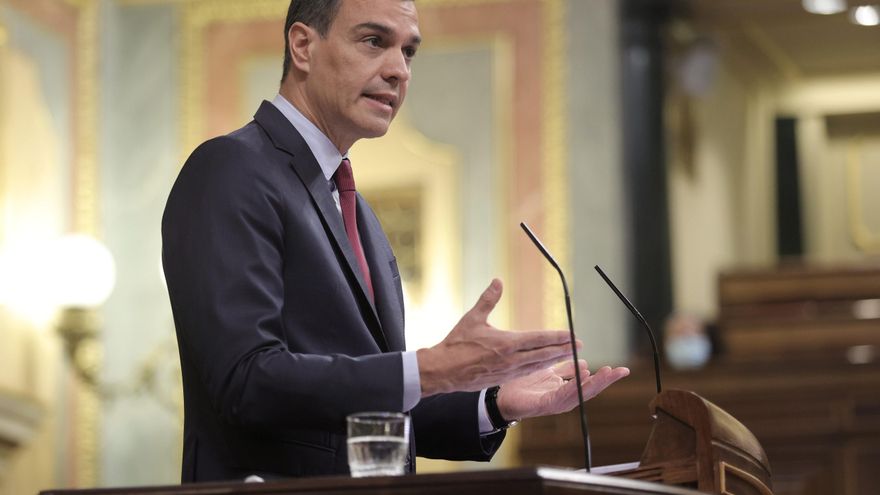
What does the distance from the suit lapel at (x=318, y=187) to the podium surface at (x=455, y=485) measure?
46 cm

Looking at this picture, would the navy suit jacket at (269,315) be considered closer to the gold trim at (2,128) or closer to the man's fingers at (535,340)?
the man's fingers at (535,340)

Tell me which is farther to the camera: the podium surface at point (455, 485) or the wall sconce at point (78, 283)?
the wall sconce at point (78, 283)

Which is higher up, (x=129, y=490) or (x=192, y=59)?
(x=192, y=59)

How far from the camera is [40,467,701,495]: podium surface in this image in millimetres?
1580

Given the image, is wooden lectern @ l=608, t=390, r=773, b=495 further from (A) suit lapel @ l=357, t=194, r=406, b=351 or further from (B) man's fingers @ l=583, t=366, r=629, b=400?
(A) suit lapel @ l=357, t=194, r=406, b=351

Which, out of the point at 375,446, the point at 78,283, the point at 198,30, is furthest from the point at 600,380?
the point at 198,30

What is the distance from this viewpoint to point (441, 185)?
269 inches

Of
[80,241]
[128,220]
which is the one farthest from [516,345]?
[128,220]

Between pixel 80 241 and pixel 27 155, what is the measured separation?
1.46 feet

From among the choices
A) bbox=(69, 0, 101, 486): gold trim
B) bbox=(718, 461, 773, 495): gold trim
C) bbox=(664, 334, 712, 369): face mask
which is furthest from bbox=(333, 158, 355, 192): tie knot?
bbox=(69, 0, 101, 486): gold trim

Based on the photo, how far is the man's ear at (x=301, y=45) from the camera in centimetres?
225

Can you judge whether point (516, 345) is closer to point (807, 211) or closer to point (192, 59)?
point (192, 59)

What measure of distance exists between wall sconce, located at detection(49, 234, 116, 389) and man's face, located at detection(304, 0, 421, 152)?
171 inches

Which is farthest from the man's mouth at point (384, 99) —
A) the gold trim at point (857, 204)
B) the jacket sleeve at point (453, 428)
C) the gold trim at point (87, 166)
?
the gold trim at point (857, 204)
